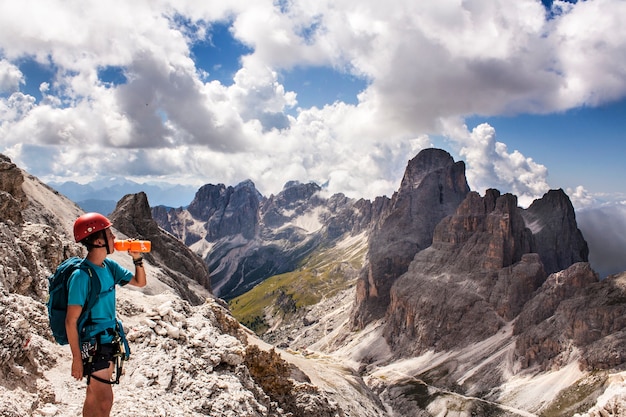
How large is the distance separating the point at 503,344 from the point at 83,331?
16993 centimetres

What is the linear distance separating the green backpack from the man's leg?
1.20m

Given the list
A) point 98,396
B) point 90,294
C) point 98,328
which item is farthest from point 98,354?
point 90,294

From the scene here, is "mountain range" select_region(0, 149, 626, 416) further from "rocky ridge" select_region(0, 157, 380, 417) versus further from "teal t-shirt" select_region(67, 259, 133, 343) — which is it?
"teal t-shirt" select_region(67, 259, 133, 343)

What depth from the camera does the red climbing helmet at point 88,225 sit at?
10.6m

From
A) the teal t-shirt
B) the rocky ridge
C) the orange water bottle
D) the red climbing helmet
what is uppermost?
the red climbing helmet

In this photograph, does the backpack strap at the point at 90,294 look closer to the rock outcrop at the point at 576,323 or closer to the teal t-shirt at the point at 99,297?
the teal t-shirt at the point at 99,297

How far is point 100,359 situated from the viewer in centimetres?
1082

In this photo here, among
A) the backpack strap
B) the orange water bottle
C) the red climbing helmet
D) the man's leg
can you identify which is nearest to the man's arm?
the backpack strap

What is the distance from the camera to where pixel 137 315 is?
29.0 meters

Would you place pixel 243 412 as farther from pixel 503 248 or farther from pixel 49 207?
pixel 503 248

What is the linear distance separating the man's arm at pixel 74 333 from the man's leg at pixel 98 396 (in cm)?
72

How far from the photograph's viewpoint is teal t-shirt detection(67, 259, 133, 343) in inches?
399

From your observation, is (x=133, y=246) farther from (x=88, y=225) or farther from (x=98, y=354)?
(x=98, y=354)

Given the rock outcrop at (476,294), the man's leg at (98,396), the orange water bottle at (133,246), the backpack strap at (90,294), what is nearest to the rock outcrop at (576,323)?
the rock outcrop at (476,294)
